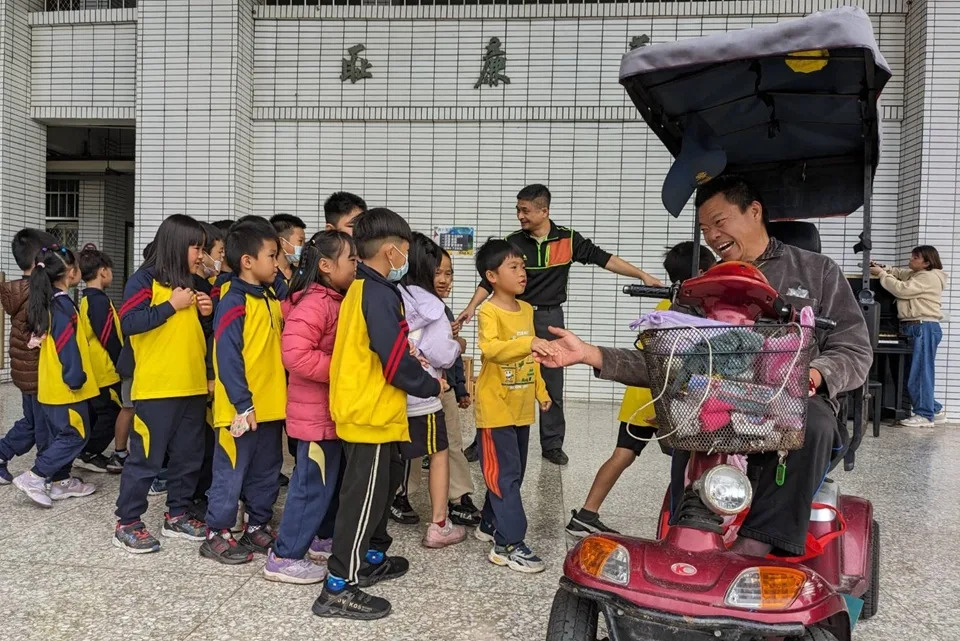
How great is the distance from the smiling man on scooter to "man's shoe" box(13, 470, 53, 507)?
3110mm

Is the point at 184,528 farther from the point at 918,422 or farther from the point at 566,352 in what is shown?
the point at 918,422

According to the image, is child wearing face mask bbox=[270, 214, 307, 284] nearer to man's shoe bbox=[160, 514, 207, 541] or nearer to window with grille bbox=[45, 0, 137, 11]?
man's shoe bbox=[160, 514, 207, 541]

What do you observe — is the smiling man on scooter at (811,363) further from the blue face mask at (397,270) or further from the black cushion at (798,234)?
the blue face mask at (397,270)

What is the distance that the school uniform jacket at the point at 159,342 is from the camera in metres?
3.07

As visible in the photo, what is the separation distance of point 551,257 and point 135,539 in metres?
2.99

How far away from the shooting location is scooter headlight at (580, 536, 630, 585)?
1.62m

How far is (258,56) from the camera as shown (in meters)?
6.98

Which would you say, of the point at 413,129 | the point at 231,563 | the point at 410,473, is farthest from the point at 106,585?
the point at 413,129

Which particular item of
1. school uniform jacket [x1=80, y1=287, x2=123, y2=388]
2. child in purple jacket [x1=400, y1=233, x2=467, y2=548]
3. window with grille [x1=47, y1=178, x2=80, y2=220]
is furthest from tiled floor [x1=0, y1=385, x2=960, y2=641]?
window with grille [x1=47, y1=178, x2=80, y2=220]

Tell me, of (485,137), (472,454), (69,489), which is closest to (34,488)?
(69,489)

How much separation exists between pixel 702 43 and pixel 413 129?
5.06 m

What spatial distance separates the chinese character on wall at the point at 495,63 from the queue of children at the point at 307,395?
3630 millimetres

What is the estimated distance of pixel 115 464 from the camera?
430cm

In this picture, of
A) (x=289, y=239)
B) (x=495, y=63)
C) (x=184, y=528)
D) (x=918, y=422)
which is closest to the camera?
(x=184, y=528)
